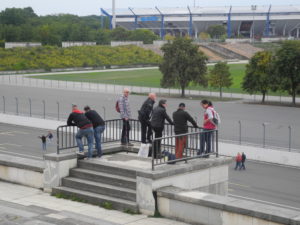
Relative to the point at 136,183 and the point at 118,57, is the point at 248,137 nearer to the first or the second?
the point at 136,183

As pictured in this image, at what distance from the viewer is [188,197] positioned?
10.9 metres

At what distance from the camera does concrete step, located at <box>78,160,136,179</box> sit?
12.5 metres

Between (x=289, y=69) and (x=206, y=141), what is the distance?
2038 inches

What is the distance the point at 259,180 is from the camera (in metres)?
29.3

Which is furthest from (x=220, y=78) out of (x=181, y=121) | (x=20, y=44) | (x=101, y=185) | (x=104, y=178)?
(x=20, y=44)

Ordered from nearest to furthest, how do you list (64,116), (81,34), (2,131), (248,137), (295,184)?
(295,184) < (248,137) < (2,131) < (64,116) < (81,34)

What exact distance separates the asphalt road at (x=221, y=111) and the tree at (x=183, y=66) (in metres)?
4.68

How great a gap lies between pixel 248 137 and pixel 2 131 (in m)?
18.0

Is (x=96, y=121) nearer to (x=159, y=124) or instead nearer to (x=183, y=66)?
(x=159, y=124)

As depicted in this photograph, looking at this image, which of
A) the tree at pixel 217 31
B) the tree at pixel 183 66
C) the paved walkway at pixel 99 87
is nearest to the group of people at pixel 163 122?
the paved walkway at pixel 99 87

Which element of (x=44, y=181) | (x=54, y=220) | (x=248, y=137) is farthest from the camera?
(x=248, y=137)

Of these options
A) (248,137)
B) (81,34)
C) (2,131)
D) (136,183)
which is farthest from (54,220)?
(81,34)

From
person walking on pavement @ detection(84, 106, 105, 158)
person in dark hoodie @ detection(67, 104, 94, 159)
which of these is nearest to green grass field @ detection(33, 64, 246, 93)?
person walking on pavement @ detection(84, 106, 105, 158)

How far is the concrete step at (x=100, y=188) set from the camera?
39.1 feet
